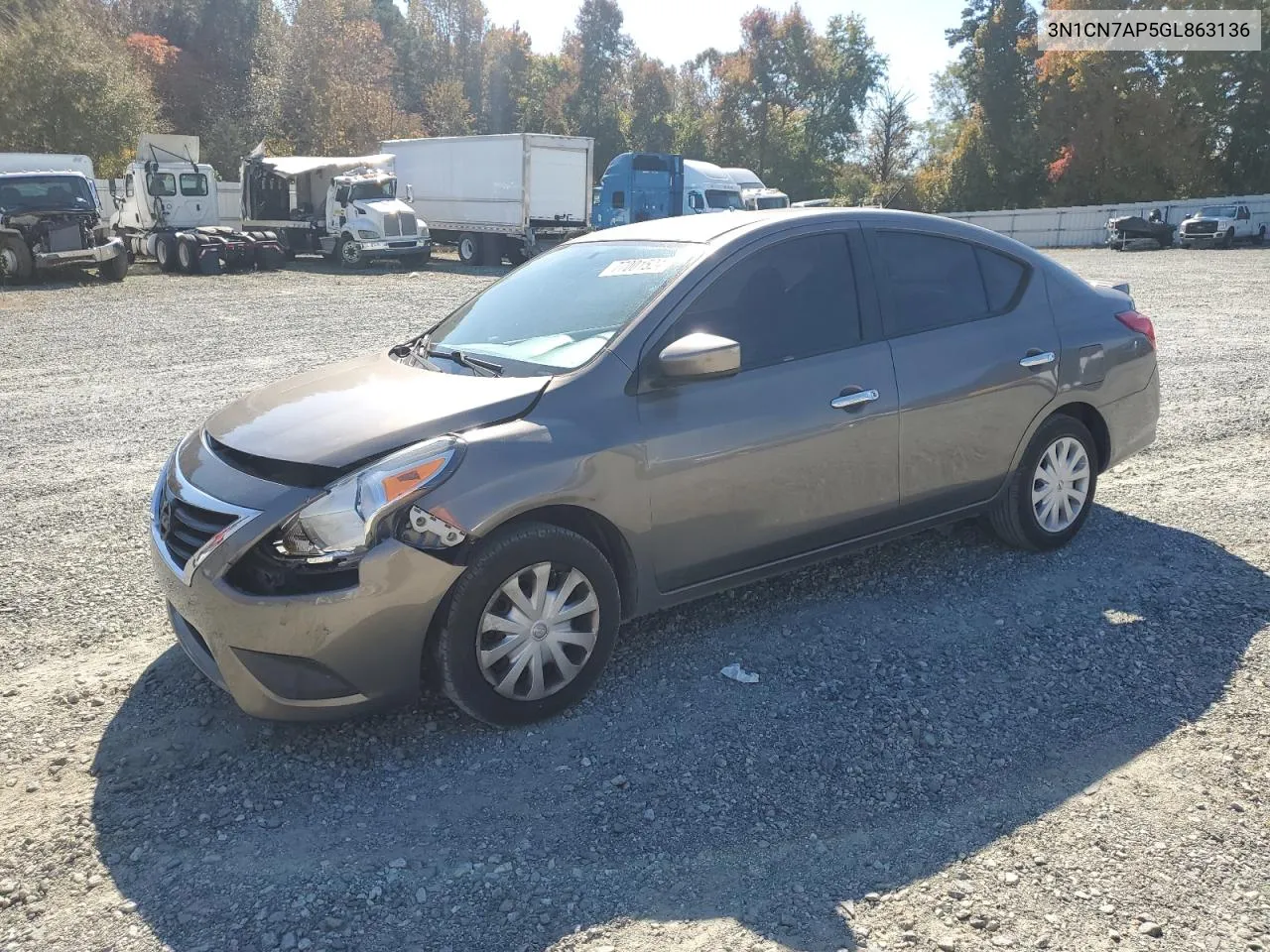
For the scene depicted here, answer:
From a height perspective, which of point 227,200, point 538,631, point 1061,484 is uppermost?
point 227,200

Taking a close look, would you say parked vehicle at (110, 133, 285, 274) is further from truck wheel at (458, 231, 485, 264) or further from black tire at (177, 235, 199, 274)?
truck wheel at (458, 231, 485, 264)

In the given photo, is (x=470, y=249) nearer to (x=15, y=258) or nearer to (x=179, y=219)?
(x=179, y=219)

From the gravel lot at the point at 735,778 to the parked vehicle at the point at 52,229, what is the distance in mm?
18313

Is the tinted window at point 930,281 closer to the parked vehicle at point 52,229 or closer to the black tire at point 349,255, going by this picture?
the parked vehicle at point 52,229

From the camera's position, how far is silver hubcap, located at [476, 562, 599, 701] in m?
3.56

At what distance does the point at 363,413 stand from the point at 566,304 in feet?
3.53

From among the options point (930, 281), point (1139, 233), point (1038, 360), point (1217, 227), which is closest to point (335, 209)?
point (930, 281)

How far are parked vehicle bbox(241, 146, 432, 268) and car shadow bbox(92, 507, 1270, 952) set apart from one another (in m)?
25.9

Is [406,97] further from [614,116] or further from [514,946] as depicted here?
[514,946]

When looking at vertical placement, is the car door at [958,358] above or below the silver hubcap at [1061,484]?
above

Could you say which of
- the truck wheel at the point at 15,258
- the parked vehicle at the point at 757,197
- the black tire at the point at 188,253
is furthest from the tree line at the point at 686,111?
the truck wheel at the point at 15,258

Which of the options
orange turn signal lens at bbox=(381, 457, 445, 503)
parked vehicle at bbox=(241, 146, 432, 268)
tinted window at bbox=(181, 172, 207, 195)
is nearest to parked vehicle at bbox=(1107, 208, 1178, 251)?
parked vehicle at bbox=(241, 146, 432, 268)

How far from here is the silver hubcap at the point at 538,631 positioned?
3557mm

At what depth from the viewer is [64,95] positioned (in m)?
37.1
